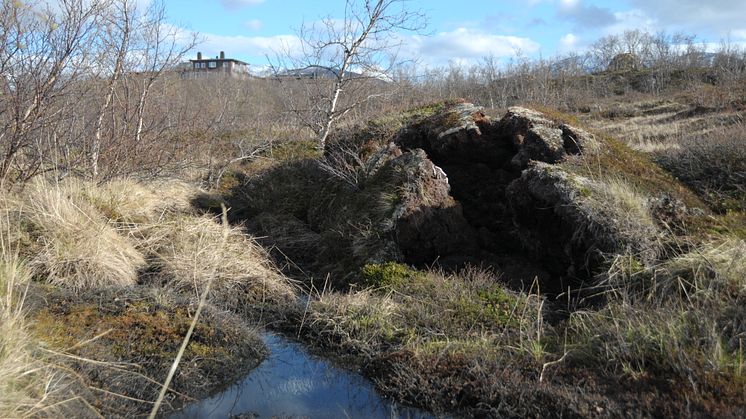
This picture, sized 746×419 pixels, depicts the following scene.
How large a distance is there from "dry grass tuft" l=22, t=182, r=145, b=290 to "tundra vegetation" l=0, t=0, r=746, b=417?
0.11 ft

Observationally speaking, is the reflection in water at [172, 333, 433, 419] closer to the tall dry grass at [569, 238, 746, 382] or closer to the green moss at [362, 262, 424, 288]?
the green moss at [362, 262, 424, 288]

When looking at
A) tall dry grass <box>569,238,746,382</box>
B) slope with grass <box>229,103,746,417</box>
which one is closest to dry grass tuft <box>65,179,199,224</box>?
slope with grass <box>229,103,746,417</box>

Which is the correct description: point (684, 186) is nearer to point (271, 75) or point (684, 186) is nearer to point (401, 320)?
point (401, 320)

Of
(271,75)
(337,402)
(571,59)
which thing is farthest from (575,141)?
(571,59)

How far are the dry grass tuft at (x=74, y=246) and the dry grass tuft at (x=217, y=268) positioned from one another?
433 mm

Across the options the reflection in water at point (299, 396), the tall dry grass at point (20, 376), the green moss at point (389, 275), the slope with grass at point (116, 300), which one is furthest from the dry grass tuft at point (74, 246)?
the green moss at point (389, 275)

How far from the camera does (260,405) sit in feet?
16.5

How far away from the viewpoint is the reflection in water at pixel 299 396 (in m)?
4.88

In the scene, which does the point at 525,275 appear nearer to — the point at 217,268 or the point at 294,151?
the point at 217,268

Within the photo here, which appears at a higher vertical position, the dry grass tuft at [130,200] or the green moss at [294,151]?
the green moss at [294,151]

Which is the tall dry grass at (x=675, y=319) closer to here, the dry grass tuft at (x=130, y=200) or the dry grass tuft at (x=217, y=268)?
the dry grass tuft at (x=217, y=268)

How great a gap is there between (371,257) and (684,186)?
427 centimetres

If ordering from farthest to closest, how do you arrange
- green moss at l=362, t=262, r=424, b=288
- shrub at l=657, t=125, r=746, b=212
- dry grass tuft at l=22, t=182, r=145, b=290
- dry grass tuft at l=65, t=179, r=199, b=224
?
1. dry grass tuft at l=65, t=179, r=199, b=224
2. shrub at l=657, t=125, r=746, b=212
3. green moss at l=362, t=262, r=424, b=288
4. dry grass tuft at l=22, t=182, r=145, b=290

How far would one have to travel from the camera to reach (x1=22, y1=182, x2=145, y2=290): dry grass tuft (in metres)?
7.05
